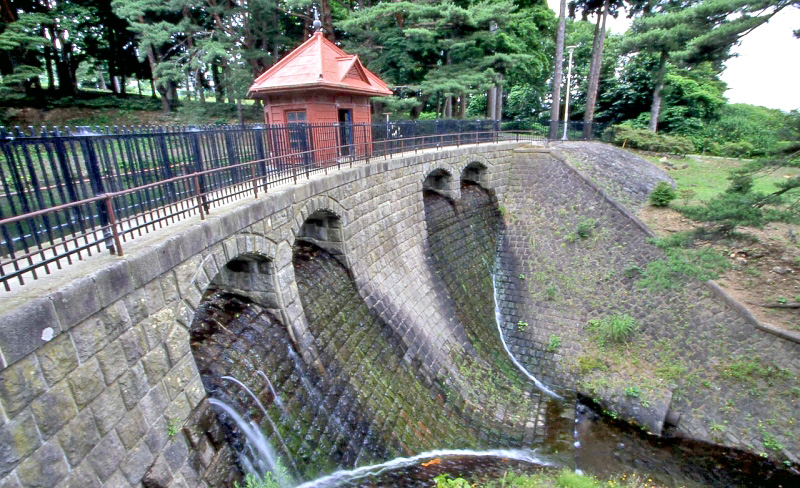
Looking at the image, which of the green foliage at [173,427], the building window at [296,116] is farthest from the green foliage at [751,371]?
the building window at [296,116]

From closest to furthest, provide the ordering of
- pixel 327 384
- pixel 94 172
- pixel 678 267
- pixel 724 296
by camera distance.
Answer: pixel 94 172, pixel 327 384, pixel 724 296, pixel 678 267

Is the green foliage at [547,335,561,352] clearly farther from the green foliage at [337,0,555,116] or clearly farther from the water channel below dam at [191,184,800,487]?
the green foliage at [337,0,555,116]

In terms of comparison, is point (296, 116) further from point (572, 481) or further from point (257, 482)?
point (572, 481)

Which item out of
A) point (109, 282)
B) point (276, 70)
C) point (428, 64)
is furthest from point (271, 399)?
point (428, 64)

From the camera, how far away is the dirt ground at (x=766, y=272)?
10711 mm

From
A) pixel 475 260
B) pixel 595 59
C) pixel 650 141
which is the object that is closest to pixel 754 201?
pixel 475 260

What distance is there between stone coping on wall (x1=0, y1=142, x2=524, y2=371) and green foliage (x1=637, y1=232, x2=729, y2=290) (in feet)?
36.7

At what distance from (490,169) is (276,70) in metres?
8.62

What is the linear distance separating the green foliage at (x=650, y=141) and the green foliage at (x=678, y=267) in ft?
41.9

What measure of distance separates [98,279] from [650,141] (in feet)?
86.8

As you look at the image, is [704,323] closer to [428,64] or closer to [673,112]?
[428,64]

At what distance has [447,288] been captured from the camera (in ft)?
40.8

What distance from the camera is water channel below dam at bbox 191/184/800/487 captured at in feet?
19.3

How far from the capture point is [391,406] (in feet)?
25.5
